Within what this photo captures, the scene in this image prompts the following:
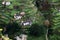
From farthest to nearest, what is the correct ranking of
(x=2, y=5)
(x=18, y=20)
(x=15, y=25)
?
1. (x=2, y=5)
2. (x=18, y=20)
3. (x=15, y=25)

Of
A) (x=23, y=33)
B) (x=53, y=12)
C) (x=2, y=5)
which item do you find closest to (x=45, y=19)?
(x=53, y=12)

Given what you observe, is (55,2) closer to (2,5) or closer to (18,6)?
(18,6)

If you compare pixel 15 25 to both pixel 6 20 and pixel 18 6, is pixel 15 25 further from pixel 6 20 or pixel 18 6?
pixel 18 6

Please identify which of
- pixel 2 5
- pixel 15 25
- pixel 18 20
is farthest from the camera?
pixel 2 5

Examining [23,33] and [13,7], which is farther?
[13,7]

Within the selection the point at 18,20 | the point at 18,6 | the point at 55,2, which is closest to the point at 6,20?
the point at 18,20

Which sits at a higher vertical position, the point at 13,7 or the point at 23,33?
the point at 13,7

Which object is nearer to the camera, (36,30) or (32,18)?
(36,30)
